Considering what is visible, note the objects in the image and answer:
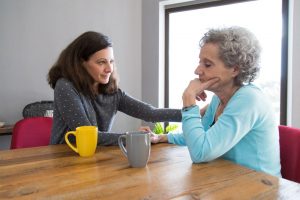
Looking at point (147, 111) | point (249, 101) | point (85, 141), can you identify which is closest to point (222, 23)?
point (147, 111)

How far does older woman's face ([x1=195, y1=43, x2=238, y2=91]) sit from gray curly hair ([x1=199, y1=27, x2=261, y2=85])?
0.06 feet

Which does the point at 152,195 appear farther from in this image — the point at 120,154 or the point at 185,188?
the point at 120,154

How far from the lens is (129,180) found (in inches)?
32.1

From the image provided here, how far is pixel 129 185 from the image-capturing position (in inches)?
30.6

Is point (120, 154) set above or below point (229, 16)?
below

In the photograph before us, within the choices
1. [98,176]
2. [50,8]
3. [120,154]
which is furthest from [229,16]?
[98,176]

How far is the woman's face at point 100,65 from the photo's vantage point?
1.58 m

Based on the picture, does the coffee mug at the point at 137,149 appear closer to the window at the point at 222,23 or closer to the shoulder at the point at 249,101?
the shoulder at the point at 249,101

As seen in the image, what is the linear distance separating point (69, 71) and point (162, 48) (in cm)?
217

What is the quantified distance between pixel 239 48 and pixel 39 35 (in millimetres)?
2345

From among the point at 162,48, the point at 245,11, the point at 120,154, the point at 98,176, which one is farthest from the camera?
the point at 162,48

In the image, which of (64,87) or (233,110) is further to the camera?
(64,87)

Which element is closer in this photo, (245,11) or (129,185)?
(129,185)

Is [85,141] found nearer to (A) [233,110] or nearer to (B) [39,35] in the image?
(A) [233,110]
